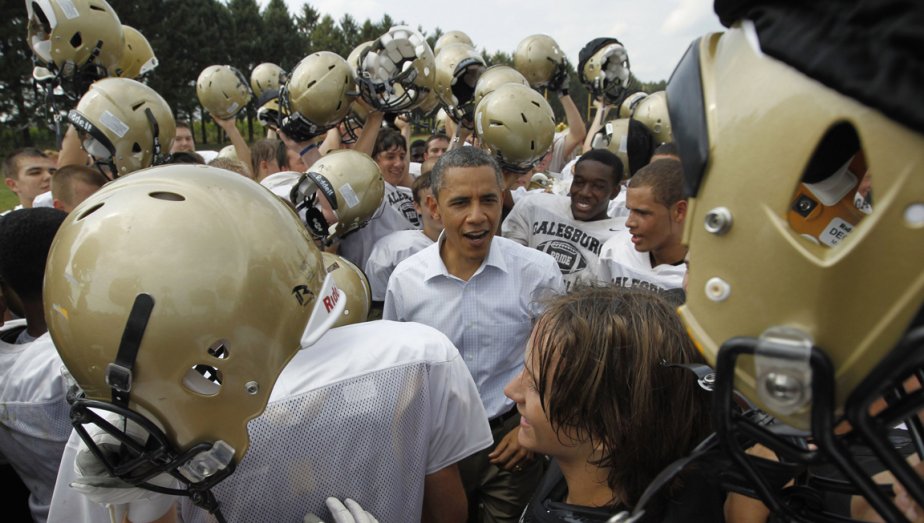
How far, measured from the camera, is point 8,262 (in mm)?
2201

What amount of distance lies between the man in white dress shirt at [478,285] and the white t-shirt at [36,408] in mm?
1574

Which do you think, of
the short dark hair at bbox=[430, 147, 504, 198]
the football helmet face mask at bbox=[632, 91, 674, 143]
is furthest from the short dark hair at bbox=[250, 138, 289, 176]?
the football helmet face mask at bbox=[632, 91, 674, 143]

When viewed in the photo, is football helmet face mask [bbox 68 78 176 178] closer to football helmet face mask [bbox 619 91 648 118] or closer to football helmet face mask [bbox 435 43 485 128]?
football helmet face mask [bbox 435 43 485 128]

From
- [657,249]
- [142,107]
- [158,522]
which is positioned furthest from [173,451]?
[142,107]

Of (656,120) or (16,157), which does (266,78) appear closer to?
(16,157)

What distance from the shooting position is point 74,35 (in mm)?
4293

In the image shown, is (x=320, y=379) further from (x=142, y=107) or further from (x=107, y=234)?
(x=142, y=107)

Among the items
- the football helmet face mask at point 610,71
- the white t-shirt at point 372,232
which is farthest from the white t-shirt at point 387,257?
the football helmet face mask at point 610,71

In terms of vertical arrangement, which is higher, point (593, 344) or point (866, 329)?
point (866, 329)

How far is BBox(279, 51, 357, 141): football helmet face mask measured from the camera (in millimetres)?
4559

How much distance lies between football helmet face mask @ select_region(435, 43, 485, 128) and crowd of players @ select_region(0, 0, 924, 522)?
10.6ft

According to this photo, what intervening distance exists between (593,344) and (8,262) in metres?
2.25

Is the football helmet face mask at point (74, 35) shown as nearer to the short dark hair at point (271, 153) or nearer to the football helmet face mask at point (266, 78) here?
the short dark hair at point (271, 153)

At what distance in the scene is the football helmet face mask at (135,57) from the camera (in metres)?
5.58
